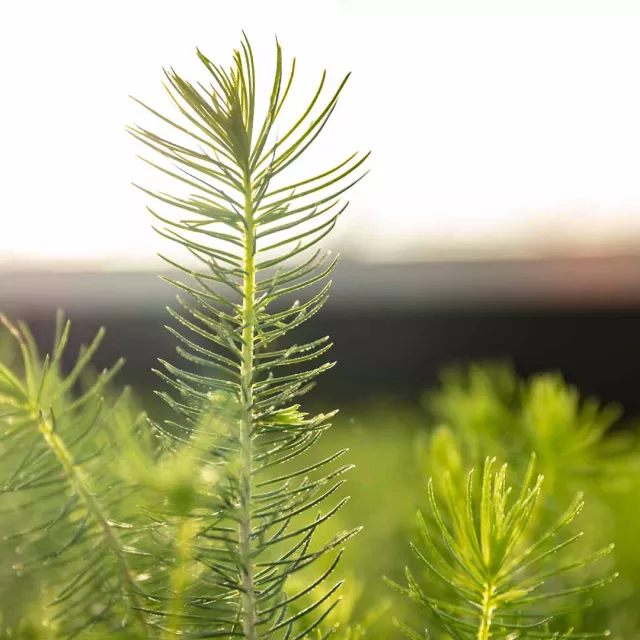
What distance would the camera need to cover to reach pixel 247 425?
0.15m

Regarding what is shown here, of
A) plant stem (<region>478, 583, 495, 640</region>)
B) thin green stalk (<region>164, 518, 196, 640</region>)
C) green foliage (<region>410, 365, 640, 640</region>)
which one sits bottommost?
green foliage (<region>410, 365, 640, 640</region>)

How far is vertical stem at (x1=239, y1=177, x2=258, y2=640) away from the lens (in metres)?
0.14

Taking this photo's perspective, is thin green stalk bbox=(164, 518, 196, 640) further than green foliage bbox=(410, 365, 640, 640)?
No

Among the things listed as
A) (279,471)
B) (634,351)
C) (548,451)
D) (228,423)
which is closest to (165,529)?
(228,423)

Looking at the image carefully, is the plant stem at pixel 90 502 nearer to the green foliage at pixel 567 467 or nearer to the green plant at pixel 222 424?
the green plant at pixel 222 424

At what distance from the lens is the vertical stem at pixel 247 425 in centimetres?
14

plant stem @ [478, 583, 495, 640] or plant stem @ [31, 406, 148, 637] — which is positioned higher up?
plant stem @ [31, 406, 148, 637]

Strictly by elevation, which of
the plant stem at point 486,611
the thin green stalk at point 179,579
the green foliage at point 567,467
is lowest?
the green foliage at point 567,467

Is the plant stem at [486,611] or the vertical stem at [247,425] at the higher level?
the vertical stem at [247,425]

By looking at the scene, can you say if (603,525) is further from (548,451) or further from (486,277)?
(486,277)

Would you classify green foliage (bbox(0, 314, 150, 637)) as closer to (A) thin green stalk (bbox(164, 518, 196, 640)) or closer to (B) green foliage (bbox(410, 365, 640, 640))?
(A) thin green stalk (bbox(164, 518, 196, 640))

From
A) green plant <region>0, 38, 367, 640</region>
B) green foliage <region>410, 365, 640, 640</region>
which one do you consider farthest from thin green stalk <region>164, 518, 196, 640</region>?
green foliage <region>410, 365, 640, 640</region>

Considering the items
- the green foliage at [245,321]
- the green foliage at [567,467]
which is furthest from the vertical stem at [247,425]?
the green foliage at [567,467]

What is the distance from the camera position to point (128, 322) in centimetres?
123
